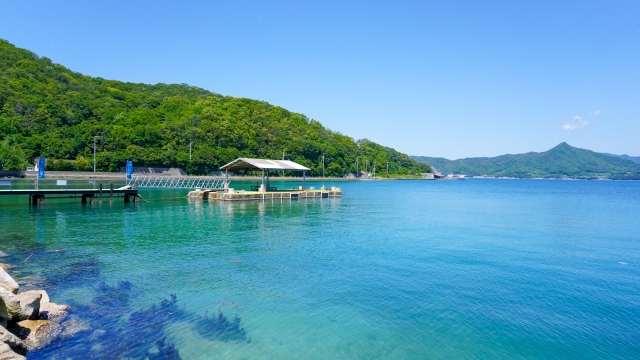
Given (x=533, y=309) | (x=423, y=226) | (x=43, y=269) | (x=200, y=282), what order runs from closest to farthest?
(x=533, y=309), (x=200, y=282), (x=43, y=269), (x=423, y=226)

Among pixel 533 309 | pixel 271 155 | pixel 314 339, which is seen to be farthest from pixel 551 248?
pixel 271 155

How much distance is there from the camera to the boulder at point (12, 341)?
19.9 ft

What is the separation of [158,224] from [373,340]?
695 inches

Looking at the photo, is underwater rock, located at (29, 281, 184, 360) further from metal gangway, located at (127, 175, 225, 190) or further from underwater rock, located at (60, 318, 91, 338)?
metal gangway, located at (127, 175, 225, 190)

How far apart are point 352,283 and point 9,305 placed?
788 cm

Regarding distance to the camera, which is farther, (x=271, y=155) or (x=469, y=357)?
(x=271, y=155)

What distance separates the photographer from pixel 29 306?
7.49 m

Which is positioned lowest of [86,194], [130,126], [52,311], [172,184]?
[52,311]

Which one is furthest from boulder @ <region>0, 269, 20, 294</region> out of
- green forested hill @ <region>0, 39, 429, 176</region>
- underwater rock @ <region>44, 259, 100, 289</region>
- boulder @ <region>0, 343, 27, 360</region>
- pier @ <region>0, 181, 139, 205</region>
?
green forested hill @ <region>0, 39, 429, 176</region>

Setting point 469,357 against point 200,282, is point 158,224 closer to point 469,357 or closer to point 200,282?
point 200,282

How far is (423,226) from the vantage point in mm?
23688

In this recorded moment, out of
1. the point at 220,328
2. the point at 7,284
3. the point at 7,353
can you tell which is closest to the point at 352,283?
the point at 220,328

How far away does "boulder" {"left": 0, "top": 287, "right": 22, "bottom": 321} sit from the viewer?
22.6ft

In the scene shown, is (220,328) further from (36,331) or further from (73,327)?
(36,331)
